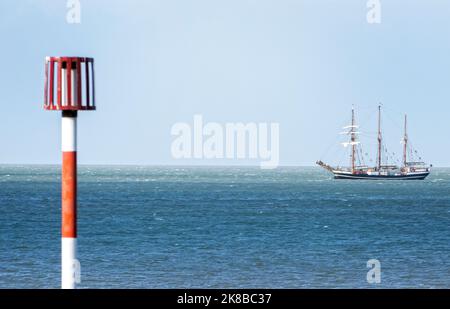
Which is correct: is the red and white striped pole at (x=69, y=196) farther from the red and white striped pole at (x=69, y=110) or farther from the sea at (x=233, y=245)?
the sea at (x=233, y=245)

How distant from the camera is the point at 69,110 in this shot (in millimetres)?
18266

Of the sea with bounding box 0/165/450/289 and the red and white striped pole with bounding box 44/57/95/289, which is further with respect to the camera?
the sea with bounding box 0/165/450/289

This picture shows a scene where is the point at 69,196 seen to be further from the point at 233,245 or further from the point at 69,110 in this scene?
the point at 233,245

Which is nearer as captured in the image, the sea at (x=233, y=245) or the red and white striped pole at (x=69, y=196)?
the red and white striped pole at (x=69, y=196)

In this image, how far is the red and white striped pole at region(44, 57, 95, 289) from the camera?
712 inches

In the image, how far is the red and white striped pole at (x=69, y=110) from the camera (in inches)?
712

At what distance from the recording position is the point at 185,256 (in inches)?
2250

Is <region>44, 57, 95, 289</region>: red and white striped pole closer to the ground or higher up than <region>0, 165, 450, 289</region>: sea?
higher up

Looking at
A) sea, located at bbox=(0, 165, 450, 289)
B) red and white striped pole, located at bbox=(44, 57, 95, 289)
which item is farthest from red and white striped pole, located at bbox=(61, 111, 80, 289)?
sea, located at bbox=(0, 165, 450, 289)

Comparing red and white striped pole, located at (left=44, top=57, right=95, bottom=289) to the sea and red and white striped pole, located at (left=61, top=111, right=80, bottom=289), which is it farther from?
the sea

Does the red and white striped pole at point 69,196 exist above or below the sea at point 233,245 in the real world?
above

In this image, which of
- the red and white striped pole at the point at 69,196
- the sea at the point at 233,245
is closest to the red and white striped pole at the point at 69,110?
the red and white striped pole at the point at 69,196
